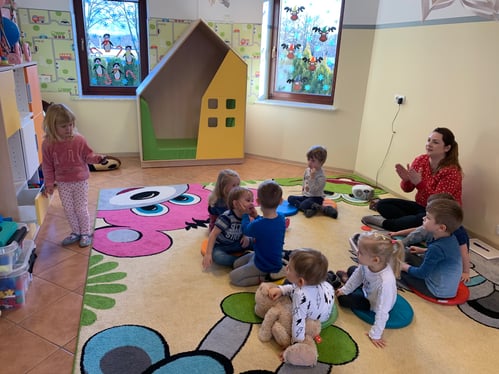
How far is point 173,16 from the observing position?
4.55 m

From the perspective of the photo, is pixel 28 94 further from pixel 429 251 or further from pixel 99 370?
pixel 429 251

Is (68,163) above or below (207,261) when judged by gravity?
above

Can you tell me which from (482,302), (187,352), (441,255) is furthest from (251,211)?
(482,302)

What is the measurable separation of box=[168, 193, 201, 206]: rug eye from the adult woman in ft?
4.90

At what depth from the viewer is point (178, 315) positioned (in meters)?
2.01

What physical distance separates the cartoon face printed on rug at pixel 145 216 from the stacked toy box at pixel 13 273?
564 mm

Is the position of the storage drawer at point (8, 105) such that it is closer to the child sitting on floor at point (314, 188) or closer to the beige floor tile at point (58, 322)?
the beige floor tile at point (58, 322)

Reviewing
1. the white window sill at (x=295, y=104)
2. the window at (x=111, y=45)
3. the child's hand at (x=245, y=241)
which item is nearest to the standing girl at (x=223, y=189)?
the child's hand at (x=245, y=241)

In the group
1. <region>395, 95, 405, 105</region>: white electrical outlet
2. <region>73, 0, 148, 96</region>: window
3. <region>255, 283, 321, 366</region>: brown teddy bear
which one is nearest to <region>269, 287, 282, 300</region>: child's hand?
<region>255, 283, 321, 366</region>: brown teddy bear

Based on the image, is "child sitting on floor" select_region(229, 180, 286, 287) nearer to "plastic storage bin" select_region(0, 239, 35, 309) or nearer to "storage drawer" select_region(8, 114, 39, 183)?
"plastic storage bin" select_region(0, 239, 35, 309)

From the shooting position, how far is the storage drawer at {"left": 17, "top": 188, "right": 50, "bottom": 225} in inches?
99.8

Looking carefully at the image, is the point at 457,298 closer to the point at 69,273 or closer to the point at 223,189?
the point at 223,189

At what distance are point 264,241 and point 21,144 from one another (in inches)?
71.0

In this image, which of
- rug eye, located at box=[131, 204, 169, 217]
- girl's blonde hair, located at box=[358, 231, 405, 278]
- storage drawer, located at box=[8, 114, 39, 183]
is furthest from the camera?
rug eye, located at box=[131, 204, 169, 217]
